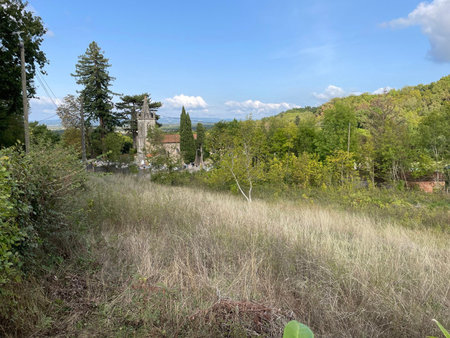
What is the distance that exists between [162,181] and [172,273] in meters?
14.4

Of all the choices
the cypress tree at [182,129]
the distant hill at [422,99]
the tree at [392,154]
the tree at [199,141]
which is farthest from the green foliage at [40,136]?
the distant hill at [422,99]

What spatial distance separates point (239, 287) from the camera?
269 cm

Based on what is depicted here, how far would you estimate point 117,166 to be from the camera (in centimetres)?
2350

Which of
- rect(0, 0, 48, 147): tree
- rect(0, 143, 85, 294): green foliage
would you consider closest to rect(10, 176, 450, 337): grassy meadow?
rect(0, 143, 85, 294): green foliage

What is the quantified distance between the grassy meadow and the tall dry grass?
0.01 meters

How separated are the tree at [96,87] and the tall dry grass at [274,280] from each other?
1215 inches

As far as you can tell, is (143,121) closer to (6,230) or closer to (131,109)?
(131,109)

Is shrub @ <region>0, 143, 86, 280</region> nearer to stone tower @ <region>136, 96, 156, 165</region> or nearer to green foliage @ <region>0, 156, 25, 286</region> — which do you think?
green foliage @ <region>0, 156, 25, 286</region>

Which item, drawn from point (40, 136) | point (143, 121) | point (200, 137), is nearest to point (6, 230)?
point (40, 136)

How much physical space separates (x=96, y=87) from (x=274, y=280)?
117 feet

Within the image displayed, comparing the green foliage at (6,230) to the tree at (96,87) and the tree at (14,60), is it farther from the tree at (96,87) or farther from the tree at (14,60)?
the tree at (96,87)

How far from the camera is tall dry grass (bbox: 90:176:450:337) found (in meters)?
2.31

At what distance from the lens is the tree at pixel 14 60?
592 inches

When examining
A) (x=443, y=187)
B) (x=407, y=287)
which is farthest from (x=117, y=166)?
(x=443, y=187)
